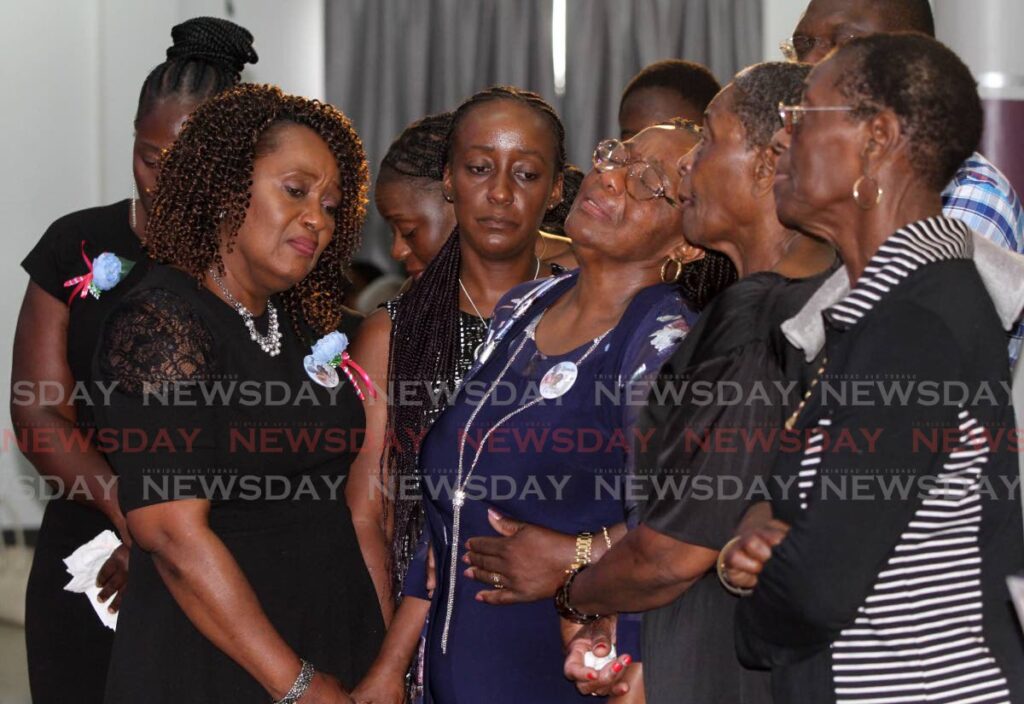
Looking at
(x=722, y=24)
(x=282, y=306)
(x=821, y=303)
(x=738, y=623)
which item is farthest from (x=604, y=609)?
(x=722, y=24)

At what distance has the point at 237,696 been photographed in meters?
2.44

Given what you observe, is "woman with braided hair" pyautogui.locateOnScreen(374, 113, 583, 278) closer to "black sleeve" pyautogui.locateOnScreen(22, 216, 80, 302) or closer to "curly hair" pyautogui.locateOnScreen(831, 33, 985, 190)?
"black sleeve" pyautogui.locateOnScreen(22, 216, 80, 302)

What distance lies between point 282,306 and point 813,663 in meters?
1.45

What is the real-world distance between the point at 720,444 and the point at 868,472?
0.30 metres

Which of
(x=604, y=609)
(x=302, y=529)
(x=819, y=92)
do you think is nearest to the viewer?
(x=819, y=92)

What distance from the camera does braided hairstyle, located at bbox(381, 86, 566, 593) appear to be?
2.86m

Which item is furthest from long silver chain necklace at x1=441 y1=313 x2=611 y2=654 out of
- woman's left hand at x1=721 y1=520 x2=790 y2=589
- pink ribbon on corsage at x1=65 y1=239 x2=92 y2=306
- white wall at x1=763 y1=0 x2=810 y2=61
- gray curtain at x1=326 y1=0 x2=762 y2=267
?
white wall at x1=763 y1=0 x2=810 y2=61

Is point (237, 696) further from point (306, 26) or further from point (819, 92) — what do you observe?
point (306, 26)

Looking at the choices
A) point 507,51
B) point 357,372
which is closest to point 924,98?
point 357,372

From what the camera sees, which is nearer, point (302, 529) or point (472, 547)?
point (472, 547)

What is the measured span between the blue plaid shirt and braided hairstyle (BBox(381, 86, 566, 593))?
3.26ft

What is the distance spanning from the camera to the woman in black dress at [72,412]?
2957 mm

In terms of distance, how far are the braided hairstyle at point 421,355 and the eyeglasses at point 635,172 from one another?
64 centimetres

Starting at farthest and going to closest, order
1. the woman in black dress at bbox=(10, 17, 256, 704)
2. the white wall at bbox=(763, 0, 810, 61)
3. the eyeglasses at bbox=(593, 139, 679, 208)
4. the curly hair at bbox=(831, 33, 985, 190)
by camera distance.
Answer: the white wall at bbox=(763, 0, 810, 61)
the woman in black dress at bbox=(10, 17, 256, 704)
the eyeglasses at bbox=(593, 139, 679, 208)
the curly hair at bbox=(831, 33, 985, 190)
